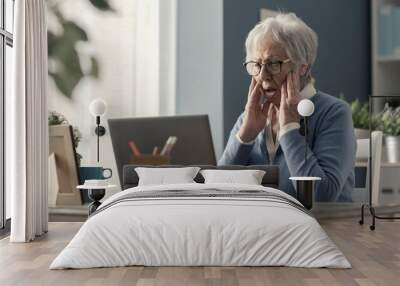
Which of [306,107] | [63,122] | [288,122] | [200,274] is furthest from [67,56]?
[200,274]

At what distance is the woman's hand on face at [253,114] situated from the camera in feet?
20.1

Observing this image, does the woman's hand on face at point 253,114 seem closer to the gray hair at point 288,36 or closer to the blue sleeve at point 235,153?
the blue sleeve at point 235,153

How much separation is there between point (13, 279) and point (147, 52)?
334 cm

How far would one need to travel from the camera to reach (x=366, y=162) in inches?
247

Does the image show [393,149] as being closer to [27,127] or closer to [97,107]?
[97,107]

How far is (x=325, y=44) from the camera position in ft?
21.4

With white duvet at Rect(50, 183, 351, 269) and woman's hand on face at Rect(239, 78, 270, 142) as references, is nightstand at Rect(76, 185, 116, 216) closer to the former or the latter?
woman's hand on face at Rect(239, 78, 270, 142)

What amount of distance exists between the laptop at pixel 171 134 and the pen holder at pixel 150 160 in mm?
35

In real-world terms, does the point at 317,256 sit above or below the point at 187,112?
below

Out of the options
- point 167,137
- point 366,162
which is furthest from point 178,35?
point 366,162

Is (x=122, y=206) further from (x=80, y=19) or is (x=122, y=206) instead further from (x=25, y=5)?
(x=80, y=19)

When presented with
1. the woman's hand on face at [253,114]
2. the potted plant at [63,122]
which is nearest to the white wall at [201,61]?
the woman's hand on face at [253,114]

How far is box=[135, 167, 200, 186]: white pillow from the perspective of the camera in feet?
18.5

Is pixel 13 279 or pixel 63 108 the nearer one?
pixel 13 279
